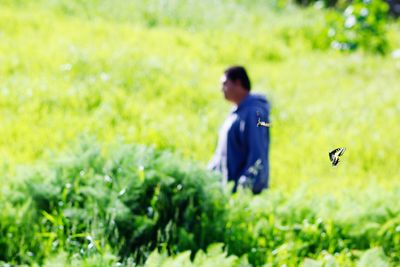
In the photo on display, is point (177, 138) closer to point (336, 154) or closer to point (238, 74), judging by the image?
point (238, 74)

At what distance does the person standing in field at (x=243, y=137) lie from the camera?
5.70 meters

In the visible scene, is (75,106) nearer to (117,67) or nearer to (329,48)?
(117,67)

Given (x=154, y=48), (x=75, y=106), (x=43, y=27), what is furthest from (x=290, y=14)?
(x=75, y=106)

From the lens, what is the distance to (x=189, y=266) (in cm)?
386

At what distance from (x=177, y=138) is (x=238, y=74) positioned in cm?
299

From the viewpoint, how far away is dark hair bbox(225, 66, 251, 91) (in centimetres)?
574

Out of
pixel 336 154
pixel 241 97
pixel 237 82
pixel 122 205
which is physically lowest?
pixel 122 205

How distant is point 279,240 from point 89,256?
1.74 metres

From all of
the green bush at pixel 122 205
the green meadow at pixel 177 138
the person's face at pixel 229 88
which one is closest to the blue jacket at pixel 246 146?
the person's face at pixel 229 88

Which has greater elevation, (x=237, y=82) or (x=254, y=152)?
(x=237, y=82)

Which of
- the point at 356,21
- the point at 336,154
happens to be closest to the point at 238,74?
the point at 336,154

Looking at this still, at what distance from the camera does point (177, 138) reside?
28.3 feet

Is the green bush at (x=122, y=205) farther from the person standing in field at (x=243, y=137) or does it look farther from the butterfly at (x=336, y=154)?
the butterfly at (x=336, y=154)

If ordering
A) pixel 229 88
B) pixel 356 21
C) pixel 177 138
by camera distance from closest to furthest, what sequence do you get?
1. pixel 229 88
2. pixel 177 138
3. pixel 356 21
